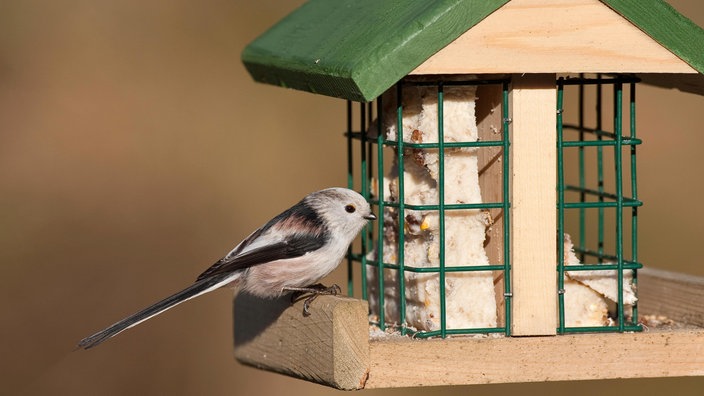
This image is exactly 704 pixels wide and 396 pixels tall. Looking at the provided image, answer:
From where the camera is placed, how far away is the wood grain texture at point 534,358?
4.66 m

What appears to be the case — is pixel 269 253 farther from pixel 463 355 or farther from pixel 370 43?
pixel 370 43

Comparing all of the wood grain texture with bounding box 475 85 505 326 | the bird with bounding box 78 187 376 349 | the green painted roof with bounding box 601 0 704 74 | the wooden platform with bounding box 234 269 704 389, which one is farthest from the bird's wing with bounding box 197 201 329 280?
the green painted roof with bounding box 601 0 704 74

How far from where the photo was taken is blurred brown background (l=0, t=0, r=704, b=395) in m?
8.06

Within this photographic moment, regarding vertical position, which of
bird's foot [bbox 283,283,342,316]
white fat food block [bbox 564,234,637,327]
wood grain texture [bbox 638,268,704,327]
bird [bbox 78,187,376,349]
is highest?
bird [bbox 78,187,376,349]

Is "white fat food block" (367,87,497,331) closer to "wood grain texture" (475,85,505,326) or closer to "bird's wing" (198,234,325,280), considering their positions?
"wood grain texture" (475,85,505,326)

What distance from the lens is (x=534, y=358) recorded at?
4.77m

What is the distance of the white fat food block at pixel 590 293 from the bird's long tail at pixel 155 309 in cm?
131

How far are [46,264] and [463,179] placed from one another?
3834 millimetres

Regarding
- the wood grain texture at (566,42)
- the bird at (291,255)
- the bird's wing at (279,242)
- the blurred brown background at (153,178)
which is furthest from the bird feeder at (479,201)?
the blurred brown background at (153,178)

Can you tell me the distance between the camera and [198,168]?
848 cm

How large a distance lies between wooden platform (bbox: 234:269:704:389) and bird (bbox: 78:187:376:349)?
19 centimetres

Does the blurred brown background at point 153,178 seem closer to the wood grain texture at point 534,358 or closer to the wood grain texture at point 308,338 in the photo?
the wood grain texture at point 308,338

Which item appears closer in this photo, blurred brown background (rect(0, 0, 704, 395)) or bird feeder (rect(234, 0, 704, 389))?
bird feeder (rect(234, 0, 704, 389))

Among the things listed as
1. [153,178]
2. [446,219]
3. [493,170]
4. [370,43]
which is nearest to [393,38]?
[370,43]
